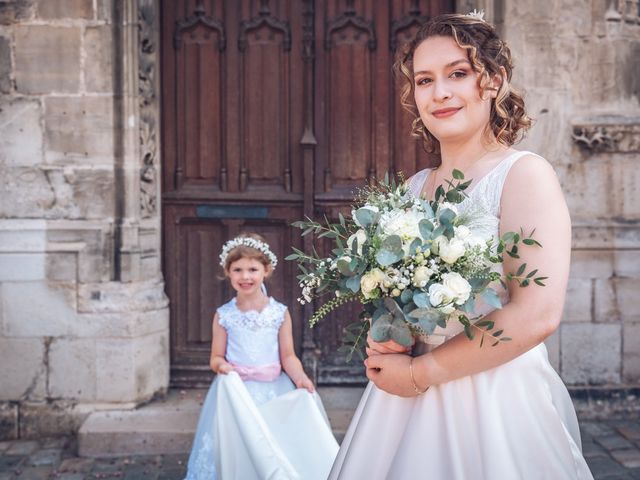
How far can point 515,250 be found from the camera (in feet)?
5.92

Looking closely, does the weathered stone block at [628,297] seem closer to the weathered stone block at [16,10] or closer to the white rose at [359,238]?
the white rose at [359,238]

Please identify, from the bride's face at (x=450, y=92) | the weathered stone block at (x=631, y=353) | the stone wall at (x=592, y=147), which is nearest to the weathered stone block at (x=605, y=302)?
the stone wall at (x=592, y=147)

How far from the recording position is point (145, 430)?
4848 mm

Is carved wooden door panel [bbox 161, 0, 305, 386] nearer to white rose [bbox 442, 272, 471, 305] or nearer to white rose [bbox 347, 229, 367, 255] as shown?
white rose [bbox 347, 229, 367, 255]

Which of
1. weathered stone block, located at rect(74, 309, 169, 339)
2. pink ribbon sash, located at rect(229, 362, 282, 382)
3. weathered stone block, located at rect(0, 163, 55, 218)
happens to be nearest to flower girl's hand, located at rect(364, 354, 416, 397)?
pink ribbon sash, located at rect(229, 362, 282, 382)

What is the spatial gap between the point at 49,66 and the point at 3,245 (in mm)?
1180

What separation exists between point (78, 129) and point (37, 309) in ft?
3.89

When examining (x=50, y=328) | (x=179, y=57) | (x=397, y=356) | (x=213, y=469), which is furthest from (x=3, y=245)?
(x=397, y=356)

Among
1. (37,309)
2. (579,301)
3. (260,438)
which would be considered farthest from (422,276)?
(37,309)

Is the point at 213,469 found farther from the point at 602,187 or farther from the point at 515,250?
the point at 602,187

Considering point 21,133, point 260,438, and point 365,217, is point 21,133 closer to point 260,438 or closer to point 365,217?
point 260,438

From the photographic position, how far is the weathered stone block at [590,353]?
208 inches

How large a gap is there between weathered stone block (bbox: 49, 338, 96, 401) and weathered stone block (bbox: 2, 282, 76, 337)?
9cm

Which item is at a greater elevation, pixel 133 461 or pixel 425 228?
pixel 425 228
